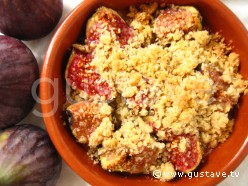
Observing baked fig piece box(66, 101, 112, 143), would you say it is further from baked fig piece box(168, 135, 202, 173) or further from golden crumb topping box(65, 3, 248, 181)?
baked fig piece box(168, 135, 202, 173)

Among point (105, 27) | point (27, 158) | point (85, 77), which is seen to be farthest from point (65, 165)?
point (105, 27)

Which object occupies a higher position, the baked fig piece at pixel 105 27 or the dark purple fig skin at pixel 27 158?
the baked fig piece at pixel 105 27

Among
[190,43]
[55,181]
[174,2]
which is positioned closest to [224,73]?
[190,43]

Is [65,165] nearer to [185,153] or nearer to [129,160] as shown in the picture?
[129,160]

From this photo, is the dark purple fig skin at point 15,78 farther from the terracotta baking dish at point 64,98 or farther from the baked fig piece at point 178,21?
the baked fig piece at point 178,21

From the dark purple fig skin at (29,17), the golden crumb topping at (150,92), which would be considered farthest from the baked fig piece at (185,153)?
the dark purple fig skin at (29,17)
